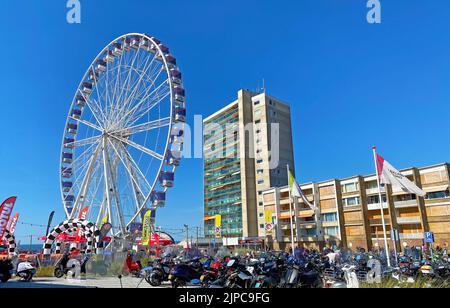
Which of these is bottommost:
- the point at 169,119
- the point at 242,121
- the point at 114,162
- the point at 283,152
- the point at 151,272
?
the point at 151,272

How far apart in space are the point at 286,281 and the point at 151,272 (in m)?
6.16

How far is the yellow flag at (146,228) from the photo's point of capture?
2527cm

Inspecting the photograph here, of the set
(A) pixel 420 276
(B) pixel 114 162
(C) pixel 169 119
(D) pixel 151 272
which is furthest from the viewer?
(B) pixel 114 162

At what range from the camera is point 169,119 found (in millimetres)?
26797

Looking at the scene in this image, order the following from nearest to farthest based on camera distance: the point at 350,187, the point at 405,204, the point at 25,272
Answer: the point at 25,272, the point at 405,204, the point at 350,187

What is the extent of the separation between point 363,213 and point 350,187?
4097 mm

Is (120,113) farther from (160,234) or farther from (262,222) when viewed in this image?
(262,222)

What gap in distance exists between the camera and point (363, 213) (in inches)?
1722

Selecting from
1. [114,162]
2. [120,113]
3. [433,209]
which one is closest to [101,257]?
[114,162]

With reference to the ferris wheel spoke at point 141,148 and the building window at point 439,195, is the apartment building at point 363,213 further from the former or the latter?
the ferris wheel spoke at point 141,148

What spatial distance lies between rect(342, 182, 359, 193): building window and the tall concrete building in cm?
1846

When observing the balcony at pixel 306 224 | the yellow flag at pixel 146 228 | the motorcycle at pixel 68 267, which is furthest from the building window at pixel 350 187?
the motorcycle at pixel 68 267

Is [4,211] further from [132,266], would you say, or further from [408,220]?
[408,220]

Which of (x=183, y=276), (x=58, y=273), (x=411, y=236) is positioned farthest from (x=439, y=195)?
(x=58, y=273)
